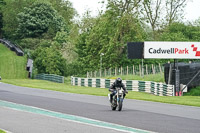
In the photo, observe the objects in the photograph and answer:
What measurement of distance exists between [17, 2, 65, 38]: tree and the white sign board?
65957 mm

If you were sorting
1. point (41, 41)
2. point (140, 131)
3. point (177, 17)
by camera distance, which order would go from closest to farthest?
point (140, 131) < point (177, 17) < point (41, 41)

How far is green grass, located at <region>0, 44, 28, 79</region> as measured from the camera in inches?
3130

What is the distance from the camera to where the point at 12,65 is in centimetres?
8619

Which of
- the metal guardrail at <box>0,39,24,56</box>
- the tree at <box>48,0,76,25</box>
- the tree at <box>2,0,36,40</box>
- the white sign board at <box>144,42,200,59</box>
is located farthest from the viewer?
the tree at <box>48,0,76,25</box>

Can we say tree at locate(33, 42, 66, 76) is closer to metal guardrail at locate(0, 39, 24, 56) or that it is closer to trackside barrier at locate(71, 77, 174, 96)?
metal guardrail at locate(0, 39, 24, 56)

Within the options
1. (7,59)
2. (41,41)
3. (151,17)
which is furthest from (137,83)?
(41,41)

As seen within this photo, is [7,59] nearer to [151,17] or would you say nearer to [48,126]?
[151,17]

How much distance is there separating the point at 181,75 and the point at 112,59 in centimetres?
3025

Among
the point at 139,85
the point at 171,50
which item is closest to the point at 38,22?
the point at 139,85

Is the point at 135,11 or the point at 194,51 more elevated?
the point at 135,11

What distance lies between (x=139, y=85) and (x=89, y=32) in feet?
139

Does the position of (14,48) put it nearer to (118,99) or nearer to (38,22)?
(38,22)

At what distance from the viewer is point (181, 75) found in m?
41.9

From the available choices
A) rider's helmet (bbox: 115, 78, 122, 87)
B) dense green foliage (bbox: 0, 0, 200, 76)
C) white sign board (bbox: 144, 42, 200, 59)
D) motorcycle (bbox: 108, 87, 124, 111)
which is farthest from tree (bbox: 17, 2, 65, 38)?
rider's helmet (bbox: 115, 78, 122, 87)
